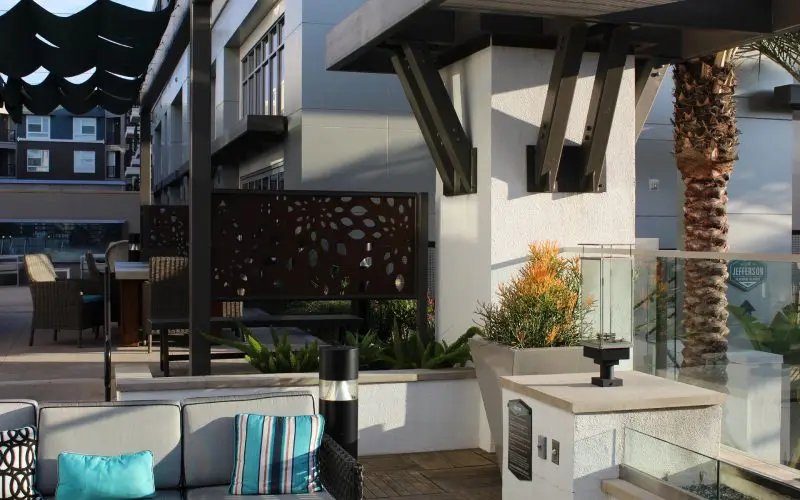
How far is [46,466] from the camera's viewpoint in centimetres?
482

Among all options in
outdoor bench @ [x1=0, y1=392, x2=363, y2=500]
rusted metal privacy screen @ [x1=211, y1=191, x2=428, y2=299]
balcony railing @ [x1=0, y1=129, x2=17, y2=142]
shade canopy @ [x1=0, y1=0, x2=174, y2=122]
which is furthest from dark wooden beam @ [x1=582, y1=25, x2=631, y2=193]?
balcony railing @ [x1=0, y1=129, x2=17, y2=142]

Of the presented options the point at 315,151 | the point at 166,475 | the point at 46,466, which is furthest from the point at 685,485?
the point at 315,151

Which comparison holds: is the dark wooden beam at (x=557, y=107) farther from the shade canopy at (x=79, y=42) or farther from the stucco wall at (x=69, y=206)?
the stucco wall at (x=69, y=206)

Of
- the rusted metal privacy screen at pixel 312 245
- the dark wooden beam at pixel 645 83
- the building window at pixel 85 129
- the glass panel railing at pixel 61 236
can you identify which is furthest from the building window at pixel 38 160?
the dark wooden beam at pixel 645 83

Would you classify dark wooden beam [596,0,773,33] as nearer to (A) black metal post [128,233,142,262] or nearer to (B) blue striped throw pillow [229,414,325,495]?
(B) blue striped throw pillow [229,414,325,495]

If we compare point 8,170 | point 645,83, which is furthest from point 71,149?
point 645,83

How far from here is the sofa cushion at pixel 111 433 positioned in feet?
15.9

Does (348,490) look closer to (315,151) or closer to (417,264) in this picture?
(417,264)

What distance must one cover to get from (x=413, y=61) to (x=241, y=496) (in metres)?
3.95

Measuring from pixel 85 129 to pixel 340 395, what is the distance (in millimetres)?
62045

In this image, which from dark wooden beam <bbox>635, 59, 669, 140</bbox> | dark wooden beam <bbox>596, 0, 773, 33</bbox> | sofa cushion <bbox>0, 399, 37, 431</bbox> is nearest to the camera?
sofa cushion <bbox>0, 399, 37, 431</bbox>

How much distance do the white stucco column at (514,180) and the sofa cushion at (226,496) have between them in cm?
307

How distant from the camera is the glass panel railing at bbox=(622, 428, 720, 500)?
4918 mm

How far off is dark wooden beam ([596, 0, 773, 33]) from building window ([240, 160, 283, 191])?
10.5 m
